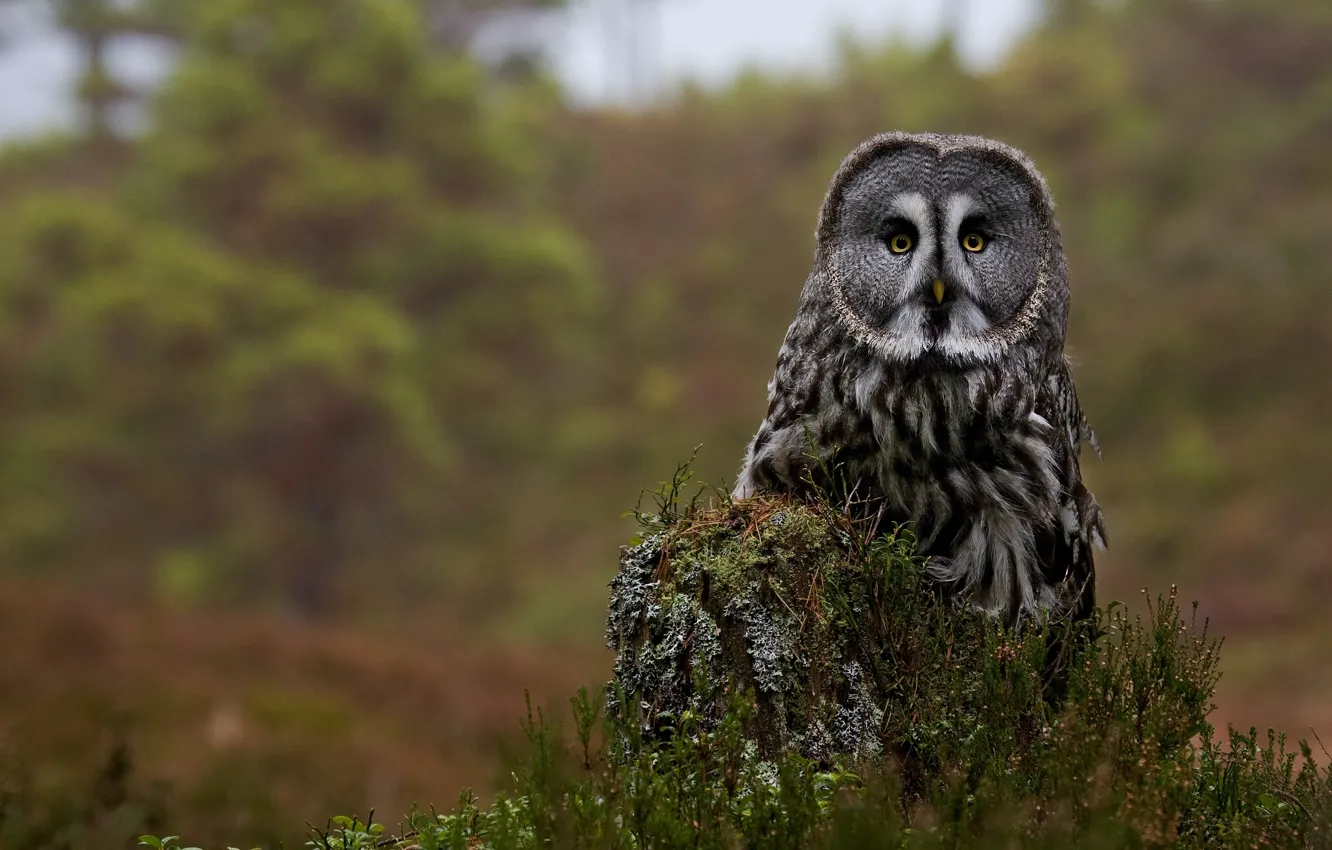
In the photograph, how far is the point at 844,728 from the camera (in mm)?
2760

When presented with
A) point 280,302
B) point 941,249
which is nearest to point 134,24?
point 280,302

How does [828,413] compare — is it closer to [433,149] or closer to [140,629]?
[140,629]

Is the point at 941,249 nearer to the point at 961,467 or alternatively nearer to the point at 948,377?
the point at 948,377

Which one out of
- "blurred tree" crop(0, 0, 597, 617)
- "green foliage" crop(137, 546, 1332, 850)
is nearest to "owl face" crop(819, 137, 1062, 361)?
"green foliage" crop(137, 546, 1332, 850)

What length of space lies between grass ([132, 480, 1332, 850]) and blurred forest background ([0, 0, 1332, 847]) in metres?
4.81

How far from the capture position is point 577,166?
24.8 m

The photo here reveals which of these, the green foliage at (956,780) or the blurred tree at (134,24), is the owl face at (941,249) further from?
the blurred tree at (134,24)

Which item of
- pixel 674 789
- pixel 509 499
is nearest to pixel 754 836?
pixel 674 789

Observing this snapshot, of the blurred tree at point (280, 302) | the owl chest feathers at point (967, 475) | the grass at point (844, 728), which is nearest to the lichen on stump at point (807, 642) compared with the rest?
the grass at point (844, 728)

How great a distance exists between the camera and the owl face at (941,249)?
3209mm

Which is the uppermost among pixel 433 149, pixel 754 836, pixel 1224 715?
pixel 433 149

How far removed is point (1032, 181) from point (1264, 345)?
1415 cm

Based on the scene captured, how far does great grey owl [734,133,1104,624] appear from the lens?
313cm

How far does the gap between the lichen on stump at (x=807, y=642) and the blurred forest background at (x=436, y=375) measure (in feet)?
15.6
